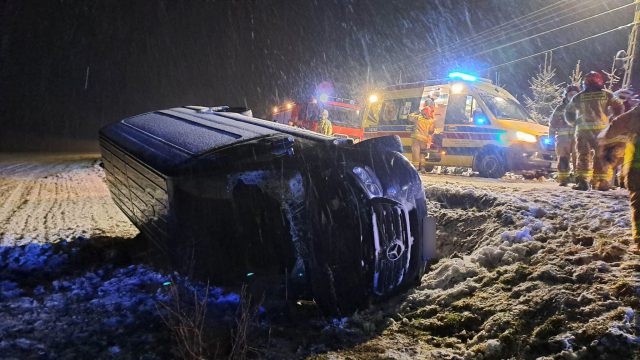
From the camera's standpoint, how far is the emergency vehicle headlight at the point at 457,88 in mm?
10762

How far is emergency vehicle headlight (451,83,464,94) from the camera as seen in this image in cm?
1076

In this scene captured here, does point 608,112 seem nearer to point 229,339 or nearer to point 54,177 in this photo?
point 229,339

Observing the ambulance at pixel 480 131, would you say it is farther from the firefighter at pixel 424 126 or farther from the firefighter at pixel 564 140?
the firefighter at pixel 564 140

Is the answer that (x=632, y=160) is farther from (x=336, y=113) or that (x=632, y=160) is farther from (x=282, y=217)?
(x=336, y=113)

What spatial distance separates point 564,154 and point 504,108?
8.74 ft

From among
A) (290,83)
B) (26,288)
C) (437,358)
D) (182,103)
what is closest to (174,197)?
(26,288)

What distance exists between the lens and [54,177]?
10242 millimetres

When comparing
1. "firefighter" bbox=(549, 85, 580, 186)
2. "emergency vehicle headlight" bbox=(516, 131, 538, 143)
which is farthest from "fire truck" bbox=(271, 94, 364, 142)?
"firefighter" bbox=(549, 85, 580, 186)

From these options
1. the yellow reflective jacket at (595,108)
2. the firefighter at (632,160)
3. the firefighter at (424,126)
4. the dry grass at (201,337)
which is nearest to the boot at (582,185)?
the yellow reflective jacket at (595,108)

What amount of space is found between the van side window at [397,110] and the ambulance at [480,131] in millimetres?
44

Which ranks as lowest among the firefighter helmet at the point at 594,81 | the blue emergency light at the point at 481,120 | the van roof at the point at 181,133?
the van roof at the point at 181,133

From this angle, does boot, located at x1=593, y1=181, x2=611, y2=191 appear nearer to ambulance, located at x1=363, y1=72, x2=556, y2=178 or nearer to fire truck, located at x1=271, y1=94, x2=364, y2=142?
ambulance, located at x1=363, y1=72, x2=556, y2=178

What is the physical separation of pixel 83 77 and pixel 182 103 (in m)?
17.0

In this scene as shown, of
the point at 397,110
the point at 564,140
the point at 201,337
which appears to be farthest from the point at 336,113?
the point at 201,337
